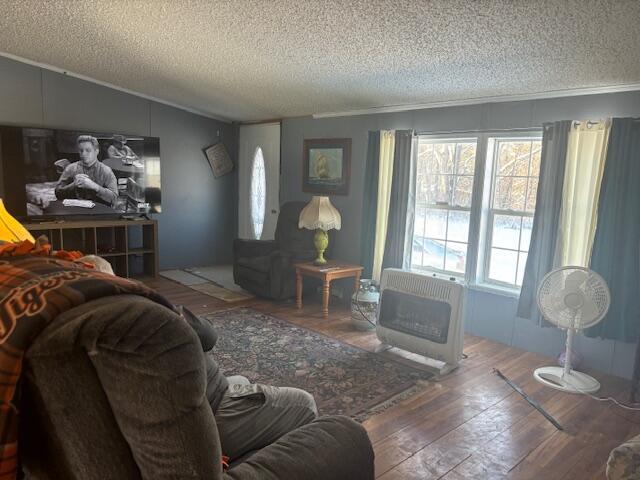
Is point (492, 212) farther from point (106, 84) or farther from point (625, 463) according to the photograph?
point (106, 84)

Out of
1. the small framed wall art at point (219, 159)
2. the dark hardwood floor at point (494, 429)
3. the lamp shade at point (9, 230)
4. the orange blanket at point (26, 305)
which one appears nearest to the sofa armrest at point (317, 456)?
the orange blanket at point (26, 305)

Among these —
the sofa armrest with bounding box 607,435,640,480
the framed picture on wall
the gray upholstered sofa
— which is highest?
the framed picture on wall

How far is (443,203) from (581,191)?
1.17 m

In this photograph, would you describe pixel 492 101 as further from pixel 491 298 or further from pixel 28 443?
pixel 28 443

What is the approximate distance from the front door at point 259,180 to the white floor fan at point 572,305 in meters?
3.72

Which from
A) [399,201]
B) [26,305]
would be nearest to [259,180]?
[399,201]

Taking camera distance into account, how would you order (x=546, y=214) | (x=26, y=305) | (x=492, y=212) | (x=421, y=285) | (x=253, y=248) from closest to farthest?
(x=26, y=305) → (x=421, y=285) → (x=546, y=214) → (x=492, y=212) → (x=253, y=248)

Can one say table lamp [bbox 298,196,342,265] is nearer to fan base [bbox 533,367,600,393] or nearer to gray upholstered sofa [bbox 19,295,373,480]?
fan base [bbox 533,367,600,393]

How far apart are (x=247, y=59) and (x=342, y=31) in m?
1.11

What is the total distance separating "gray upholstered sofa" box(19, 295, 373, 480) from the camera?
75 centimetres

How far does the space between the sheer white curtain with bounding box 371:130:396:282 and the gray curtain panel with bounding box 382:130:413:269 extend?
0.28 ft

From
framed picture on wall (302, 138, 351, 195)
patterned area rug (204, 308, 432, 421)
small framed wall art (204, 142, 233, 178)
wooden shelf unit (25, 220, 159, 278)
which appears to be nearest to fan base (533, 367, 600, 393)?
patterned area rug (204, 308, 432, 421)

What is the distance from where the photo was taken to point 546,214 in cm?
342

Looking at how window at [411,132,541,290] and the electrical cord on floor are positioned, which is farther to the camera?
window at [411,132,541,290]
